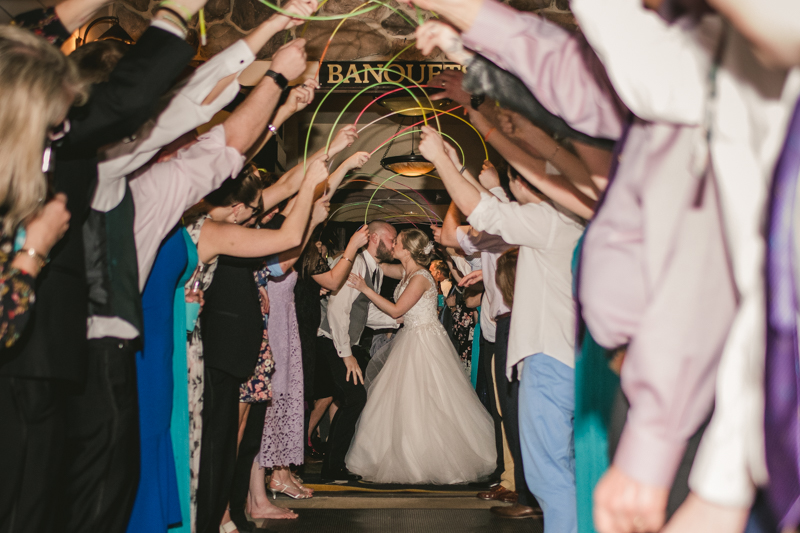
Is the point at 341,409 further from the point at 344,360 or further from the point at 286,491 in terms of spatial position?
the point at 286,491

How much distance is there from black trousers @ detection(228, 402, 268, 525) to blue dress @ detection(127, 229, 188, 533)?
0.80 meters

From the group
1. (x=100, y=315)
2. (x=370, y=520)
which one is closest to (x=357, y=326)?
(x=370, y=520)

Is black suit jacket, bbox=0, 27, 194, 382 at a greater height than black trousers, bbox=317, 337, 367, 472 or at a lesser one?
greater

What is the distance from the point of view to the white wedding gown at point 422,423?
3.89 meters

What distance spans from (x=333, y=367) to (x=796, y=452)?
379 cm

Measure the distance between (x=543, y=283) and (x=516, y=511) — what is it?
150 cm

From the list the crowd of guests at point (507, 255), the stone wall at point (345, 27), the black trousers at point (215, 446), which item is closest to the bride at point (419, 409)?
the crowd of guests at point (507, 255)

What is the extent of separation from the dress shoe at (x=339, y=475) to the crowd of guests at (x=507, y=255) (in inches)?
48.9

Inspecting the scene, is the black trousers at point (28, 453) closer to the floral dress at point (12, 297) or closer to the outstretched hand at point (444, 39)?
the floral dress at point (12, 297)

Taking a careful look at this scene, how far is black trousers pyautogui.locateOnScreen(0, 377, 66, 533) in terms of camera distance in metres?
1.19

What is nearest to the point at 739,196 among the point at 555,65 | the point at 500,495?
the point at 555,65

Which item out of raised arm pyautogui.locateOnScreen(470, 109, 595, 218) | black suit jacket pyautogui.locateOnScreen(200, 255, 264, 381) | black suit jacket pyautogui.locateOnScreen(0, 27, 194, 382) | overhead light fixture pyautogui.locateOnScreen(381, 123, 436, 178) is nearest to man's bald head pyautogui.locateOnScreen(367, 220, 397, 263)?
overhead light fixture pyautogui.locateOnScreen(381, 123, 436, 178)

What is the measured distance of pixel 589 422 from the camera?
1.72 meters

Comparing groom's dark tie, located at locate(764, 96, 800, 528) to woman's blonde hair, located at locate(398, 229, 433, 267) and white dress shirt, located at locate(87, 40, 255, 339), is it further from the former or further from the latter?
woman's blonde hair, located at locate(398, 229, 433, 267)
